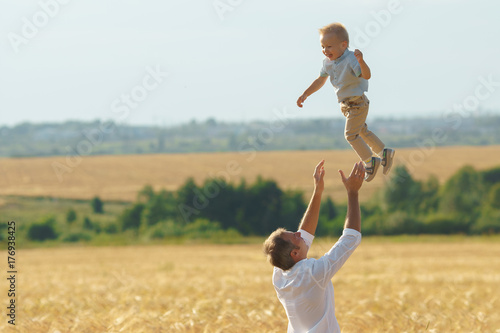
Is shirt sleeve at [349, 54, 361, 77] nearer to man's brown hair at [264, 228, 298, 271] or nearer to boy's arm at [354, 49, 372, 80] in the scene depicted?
boy's arm at [354, 49, 372, 80]

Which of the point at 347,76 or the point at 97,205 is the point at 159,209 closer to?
the point at 97,205

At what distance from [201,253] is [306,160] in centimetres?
4955

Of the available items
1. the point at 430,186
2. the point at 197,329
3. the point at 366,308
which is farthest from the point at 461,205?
the point at 197,329

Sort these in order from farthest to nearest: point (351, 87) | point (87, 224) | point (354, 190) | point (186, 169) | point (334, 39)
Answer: point (186, 169)
point (87, 224)
point (354, 190)
point (351, 87)
point (334, 39)

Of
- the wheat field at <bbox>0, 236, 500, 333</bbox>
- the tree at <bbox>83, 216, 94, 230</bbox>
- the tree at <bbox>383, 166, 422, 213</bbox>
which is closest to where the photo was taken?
the wheat field at <bbox>0, 236, 500, 333</bbox>

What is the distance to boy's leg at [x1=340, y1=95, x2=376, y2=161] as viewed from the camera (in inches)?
268

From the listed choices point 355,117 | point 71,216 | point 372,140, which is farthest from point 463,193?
point 355,117

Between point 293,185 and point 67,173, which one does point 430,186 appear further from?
point 67,173

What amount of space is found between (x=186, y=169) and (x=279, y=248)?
280ft

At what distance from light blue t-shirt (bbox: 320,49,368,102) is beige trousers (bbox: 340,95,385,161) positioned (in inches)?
3.3

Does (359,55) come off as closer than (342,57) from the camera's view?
Yes

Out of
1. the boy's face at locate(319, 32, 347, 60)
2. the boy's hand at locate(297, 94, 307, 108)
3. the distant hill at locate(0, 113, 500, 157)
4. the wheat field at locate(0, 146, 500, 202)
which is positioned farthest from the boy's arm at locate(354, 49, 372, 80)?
the distant hill at locate(0, 113, 500, 157)

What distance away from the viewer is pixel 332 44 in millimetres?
6668

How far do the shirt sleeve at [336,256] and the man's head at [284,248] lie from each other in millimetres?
259
